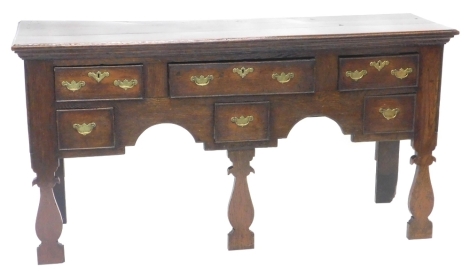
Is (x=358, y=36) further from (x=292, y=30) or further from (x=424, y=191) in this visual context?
(x=424, y=191)

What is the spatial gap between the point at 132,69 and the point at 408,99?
1.21m

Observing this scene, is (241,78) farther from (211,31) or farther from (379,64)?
(379,64)

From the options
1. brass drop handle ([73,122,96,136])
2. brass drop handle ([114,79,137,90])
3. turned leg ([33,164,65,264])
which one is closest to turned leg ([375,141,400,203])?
brass drop handle ([114,79,137,90])

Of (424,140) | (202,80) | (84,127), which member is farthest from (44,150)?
(424,140)

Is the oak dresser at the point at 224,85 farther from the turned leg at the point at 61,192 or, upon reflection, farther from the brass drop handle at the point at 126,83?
the turned leg at the point at 61,192

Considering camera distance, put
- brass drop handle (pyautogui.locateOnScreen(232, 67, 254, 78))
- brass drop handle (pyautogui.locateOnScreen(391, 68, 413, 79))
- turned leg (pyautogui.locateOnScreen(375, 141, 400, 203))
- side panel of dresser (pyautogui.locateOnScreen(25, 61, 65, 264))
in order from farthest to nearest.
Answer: turned leg (pyautogui.locateOnScreen(375, 141, 400, 203)) → brass drop handle (pyautogui.locateOnScreen(391, 68, 413, 79)) → brass drop handle (pyautogui.locateOnScreen(232, 67, 254, 78)) → side panel of dresser (pyautogui.locateOnScreen(25, 61, 65, 264))

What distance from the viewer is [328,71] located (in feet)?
17.3

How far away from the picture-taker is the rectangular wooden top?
5.09 metres

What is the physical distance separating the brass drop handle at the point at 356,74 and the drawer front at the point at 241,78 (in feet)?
0.53

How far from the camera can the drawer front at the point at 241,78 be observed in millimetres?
5172

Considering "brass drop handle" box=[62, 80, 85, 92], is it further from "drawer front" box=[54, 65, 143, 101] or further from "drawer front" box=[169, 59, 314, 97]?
"drawer front" box=[169, 59, 314, 97]

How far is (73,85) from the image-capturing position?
5105mm

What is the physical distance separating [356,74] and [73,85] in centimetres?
119

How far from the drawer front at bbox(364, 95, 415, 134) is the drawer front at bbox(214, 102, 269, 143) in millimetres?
454
